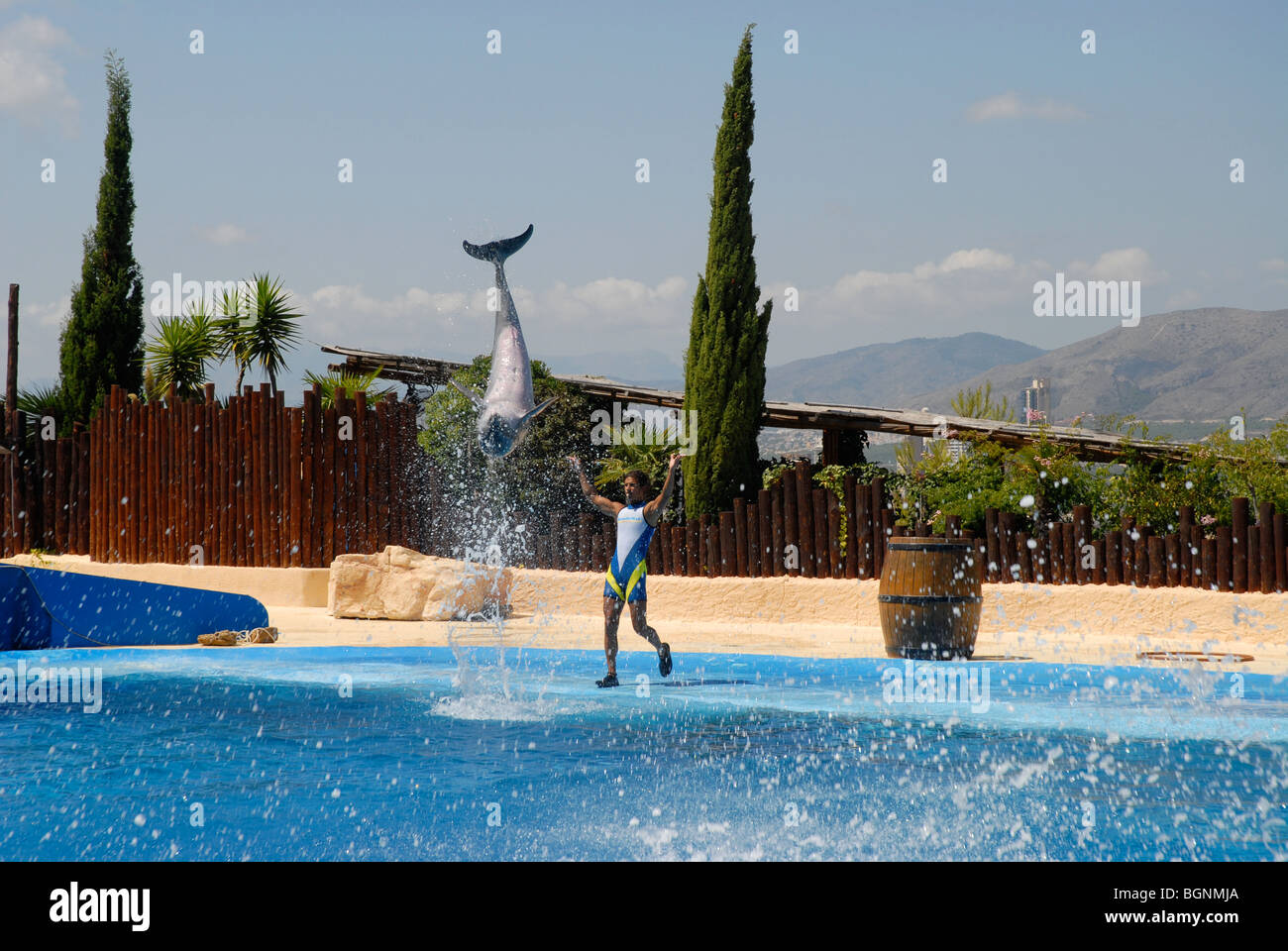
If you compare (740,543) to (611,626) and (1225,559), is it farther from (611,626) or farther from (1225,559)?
(611,626)

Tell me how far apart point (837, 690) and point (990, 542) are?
4421 mm

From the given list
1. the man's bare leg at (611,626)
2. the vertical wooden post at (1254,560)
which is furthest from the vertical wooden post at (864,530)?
the man's bare leg at (611,626)

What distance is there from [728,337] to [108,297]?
56.7 ft

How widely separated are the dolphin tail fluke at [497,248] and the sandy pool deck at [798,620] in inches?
148

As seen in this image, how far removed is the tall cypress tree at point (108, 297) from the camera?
89.6 feet

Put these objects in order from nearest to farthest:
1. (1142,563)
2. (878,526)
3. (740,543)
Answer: (1142,563) → (878,526) → (740,543)

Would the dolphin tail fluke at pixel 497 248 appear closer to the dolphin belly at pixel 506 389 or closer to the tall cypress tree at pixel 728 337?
the dolphin belly at pixel 506 389

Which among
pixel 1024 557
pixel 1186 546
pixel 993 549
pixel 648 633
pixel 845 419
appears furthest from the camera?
pixel 845 419

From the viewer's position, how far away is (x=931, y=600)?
34.7 feet

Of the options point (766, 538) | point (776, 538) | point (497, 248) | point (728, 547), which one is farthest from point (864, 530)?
point (497, 248)

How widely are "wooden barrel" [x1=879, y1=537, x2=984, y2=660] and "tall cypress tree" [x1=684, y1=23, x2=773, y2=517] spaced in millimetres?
5448

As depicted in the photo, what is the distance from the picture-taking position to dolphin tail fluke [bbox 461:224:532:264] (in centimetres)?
1230

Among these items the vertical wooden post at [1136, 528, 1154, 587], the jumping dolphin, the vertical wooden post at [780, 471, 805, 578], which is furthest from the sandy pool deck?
the jumping dolphin

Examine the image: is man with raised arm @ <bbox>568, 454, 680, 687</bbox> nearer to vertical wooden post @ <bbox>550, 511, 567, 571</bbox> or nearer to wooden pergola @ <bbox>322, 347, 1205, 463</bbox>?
vertical wooden post @ <bbox>550, 511, 567, 571</bbox>
